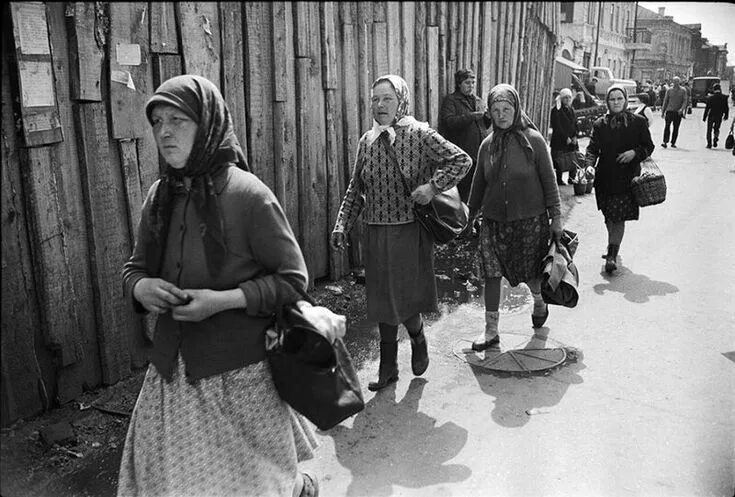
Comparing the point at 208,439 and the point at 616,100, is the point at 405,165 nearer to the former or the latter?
the point at 208,439

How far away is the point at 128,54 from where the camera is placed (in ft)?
12.9

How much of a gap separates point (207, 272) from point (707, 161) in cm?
1534

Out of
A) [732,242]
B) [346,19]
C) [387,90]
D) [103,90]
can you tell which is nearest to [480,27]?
[346,19]

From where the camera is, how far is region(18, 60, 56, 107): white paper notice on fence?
3.38 m

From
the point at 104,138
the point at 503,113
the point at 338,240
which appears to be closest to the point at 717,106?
the point at 503,113

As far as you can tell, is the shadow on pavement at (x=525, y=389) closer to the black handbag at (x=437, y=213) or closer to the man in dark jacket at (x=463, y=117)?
the black handbag at (x=437, y=213)

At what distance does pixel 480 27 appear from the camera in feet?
29.3

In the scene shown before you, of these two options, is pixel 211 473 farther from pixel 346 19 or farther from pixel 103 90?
pixel 346 19

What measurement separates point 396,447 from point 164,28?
2989mm

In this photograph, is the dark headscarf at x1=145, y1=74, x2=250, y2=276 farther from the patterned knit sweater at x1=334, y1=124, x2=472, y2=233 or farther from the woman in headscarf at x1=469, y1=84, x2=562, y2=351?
the woman in headscarf at x1=469, y1=84, x2=562, y2=351

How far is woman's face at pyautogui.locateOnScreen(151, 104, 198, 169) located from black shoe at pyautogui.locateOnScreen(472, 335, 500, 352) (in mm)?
3156

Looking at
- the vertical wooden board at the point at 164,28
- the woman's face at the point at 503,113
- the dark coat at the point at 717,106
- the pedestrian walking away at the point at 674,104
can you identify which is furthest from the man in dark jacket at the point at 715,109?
the vertical wooden board at the point at 164,28

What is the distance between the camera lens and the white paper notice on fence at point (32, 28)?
10.9 ft

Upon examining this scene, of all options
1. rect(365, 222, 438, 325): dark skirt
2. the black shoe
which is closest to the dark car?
the black shoe
